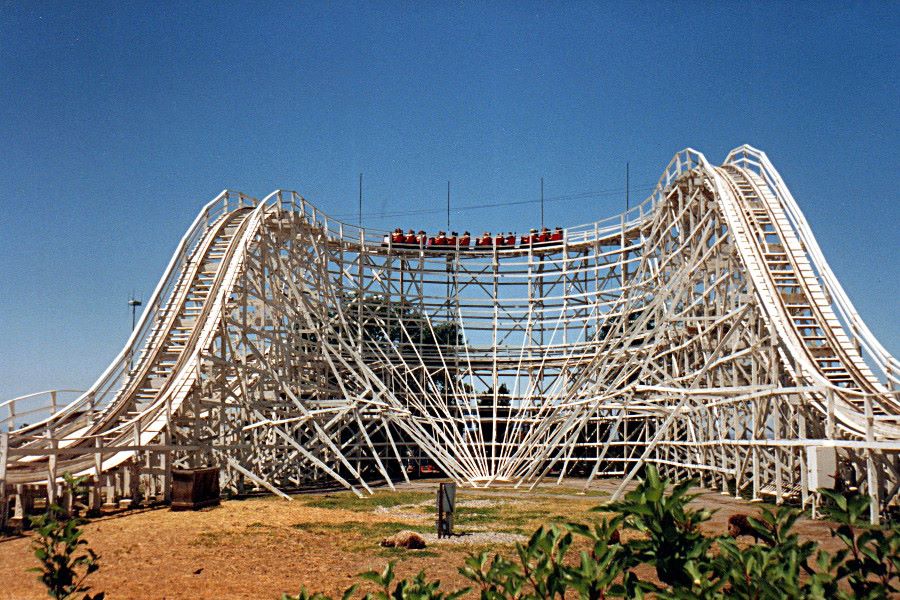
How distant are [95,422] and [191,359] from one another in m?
2.57

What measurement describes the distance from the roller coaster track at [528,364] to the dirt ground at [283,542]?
1.68m

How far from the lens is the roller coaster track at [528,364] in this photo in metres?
17.8

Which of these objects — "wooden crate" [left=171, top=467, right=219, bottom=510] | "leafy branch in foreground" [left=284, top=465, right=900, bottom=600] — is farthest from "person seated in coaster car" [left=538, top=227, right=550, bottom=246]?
"leafy branch in foreground" [left=284, top=465, right=900, bottom=600]

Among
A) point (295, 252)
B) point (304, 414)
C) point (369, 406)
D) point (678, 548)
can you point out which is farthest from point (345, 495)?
point (678, 548)

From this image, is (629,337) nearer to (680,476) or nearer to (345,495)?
(680,476)

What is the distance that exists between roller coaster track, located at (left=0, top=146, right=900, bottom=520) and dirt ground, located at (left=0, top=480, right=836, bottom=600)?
1678 millimetres

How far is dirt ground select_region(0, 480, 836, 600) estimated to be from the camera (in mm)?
11039

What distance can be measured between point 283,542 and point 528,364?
19692mm

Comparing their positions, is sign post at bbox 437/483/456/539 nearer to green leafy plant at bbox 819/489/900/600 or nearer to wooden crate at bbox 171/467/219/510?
wooden crate at bbox 171/467/219/510

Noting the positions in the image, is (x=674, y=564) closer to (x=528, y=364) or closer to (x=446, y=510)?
(x=446, y=510)

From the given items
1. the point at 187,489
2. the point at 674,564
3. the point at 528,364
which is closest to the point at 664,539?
the point at 674,564

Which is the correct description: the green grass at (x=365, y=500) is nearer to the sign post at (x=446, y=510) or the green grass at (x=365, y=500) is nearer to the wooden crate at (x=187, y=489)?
the wooden crate at (x=187, y=489)

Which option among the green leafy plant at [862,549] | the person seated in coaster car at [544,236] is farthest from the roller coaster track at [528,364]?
the green leafy plant at [862,549]

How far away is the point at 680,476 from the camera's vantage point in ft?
91.6
